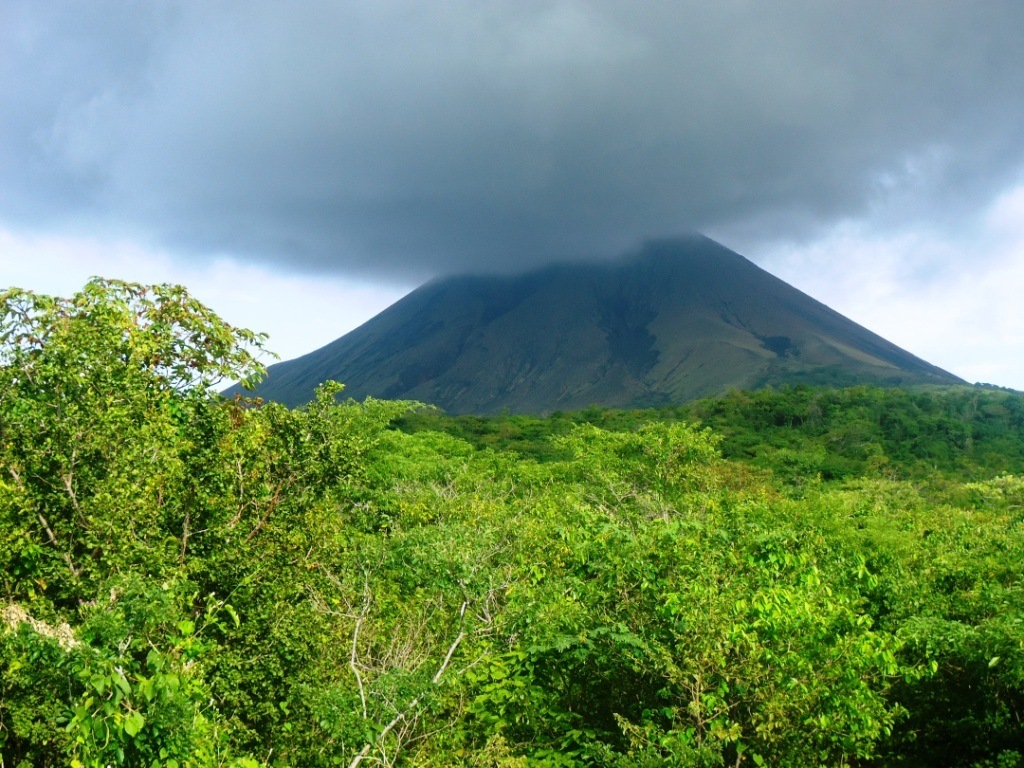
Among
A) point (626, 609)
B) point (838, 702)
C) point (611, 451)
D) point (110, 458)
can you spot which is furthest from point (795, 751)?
point (611, 451)

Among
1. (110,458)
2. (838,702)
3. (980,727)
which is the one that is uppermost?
(110,458)

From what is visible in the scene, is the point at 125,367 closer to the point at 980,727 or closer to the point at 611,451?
the point at 980,727

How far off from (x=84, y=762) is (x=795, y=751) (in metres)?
6.76

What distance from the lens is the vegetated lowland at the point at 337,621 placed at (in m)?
6.56

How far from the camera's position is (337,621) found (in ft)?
33.0

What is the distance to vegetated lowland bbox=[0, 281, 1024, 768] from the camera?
21.5ft

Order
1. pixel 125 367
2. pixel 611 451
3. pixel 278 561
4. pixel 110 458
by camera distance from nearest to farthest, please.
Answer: pixel 110 458, pixel 125 367, pixel 278 561, pixel 611 451

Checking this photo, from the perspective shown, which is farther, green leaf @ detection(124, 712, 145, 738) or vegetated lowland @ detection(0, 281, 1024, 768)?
vegetated lowland @ detection(0, 281, 1024, 768)

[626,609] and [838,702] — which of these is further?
[626,609]

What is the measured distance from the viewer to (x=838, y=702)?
8.56 m

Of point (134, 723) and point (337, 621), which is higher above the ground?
point (134, 723)

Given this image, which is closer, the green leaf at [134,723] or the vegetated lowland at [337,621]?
the green leaf at [134,723]

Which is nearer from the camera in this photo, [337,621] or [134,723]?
[134,723]

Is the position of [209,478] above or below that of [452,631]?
above
